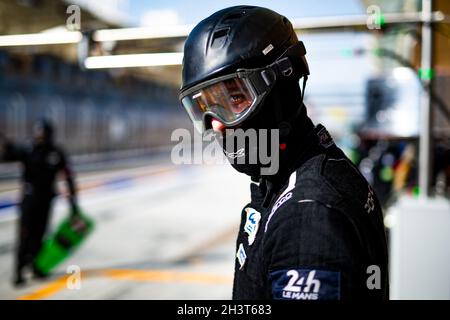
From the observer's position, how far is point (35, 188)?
5.07 meters

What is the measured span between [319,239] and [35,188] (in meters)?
4.84

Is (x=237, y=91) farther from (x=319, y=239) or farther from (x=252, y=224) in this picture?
(x=319, y=239)

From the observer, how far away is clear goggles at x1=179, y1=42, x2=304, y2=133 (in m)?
1.23

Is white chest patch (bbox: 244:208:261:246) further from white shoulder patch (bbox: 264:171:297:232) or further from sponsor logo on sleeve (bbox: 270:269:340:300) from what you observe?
sponsor logo on sleeve (bbox: 270:269:340:300)

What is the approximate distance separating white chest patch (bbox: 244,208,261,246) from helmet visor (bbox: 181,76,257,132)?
0.90 ft

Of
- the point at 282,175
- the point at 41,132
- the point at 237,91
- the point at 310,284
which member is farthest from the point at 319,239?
the point at 41,132

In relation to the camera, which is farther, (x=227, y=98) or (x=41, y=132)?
(x=41, y=132)

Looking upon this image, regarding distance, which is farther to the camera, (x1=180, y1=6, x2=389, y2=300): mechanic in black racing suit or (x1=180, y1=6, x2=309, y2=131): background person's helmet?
(x1=180, y1=6, x2=309, y2=131): background person's helmet

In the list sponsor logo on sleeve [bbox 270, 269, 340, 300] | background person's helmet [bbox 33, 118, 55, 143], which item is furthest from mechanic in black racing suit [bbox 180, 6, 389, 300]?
background person's helmet [bbox 33, 118, 55, 143]
